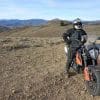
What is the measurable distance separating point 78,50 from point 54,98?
65.1 inches

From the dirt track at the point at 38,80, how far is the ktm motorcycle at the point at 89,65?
0.66ft

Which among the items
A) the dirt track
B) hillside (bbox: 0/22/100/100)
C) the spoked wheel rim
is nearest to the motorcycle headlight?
hillside (bbox: 0/22/100/100)

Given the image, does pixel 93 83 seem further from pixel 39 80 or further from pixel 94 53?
pixel 39 80

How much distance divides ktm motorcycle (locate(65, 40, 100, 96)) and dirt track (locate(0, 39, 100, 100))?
0.66 ft

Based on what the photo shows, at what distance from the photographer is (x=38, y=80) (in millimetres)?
9289

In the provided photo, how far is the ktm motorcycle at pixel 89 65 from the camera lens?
771cm

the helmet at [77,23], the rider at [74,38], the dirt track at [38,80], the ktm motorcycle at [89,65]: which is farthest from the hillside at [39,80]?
the helmet at [77,23]

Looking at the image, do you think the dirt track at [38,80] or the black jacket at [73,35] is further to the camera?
the black jacket at [73,35]

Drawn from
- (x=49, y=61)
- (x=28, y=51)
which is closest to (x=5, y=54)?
(x=28, y=51)

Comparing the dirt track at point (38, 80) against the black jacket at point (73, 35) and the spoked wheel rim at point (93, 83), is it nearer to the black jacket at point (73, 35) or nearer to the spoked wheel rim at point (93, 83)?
the spoked wheel rim at point (93, 83)

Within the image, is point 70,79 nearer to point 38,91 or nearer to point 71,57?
point 71,57

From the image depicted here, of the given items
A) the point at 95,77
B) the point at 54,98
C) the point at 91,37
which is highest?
the point at 91,37

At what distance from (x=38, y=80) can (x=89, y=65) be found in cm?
169

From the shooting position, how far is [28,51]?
14898 mm
